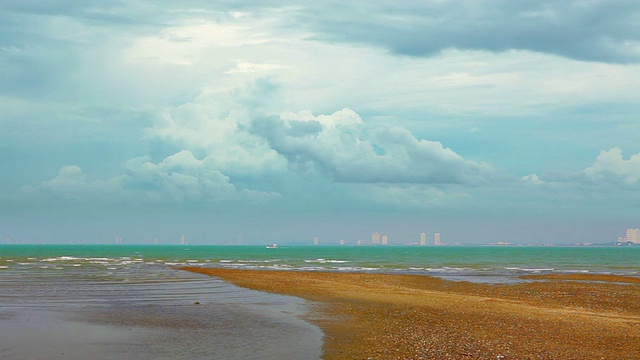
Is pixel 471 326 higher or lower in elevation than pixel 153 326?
lower

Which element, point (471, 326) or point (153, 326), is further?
point (153, 326)

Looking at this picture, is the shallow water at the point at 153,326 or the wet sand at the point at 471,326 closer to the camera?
the wet sand at the point at 471,326

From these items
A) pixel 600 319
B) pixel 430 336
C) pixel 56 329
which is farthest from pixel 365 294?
pixel 56 329

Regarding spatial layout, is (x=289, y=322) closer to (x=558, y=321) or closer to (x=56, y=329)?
(x=56, y=329)

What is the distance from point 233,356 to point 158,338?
504 centimetres

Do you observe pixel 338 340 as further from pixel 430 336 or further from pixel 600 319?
pixel 600 319

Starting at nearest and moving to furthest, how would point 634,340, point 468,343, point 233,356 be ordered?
1. point 233,356
2. point 468,343
3. point 634,340

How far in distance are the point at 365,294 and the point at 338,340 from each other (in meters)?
21.5

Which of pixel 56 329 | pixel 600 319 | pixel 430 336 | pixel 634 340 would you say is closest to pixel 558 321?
pixel 600 319

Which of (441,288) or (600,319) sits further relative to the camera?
(441,288)

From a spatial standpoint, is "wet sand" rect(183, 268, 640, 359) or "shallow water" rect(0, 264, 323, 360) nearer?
"wet sand" rect(183, 268, 640, 359)

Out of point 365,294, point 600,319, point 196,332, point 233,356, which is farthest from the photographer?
point 365,294

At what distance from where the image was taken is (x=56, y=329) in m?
26.4

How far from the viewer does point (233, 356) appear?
20766 millimetres
